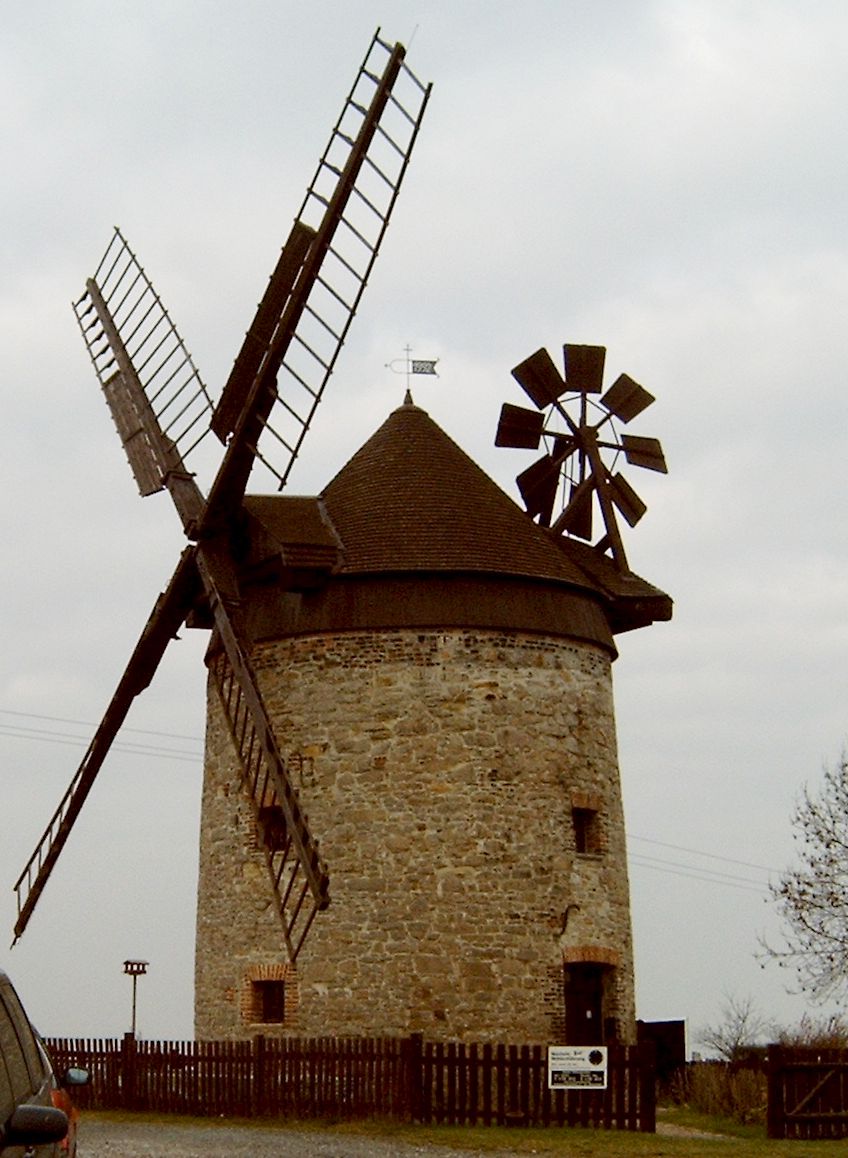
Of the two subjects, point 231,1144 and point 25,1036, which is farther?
point 231,1144

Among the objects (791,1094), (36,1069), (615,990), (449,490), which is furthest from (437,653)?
(36,1069)

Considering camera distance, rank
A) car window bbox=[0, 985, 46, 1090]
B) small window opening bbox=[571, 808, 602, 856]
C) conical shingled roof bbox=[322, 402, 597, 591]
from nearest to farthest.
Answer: car window bbox=[0, 985, 46, 1090], conical shingled roof bbox=[322, 402, 597, 591], small window opening bbox=[571, 808, 602, 856]

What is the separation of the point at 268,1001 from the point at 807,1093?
7.32m

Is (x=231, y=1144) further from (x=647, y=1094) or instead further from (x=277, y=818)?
(x=277, y=818)

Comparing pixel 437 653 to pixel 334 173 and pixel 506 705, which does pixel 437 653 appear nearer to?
pixel 506 705

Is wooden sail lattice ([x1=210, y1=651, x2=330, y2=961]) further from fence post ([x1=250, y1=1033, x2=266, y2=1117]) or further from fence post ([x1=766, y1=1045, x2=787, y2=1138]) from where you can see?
fence post ([x1=766, y1=1045, x2=787, y2=1138])

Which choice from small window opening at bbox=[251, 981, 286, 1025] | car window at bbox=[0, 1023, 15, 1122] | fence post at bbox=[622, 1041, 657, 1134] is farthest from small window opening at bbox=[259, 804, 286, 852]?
car window at bbox=[0, 1023, 15, 1122]

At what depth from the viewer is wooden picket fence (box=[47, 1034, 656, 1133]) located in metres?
20.4

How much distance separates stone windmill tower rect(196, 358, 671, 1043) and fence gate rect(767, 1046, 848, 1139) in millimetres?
3557

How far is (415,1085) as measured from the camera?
2034 cm

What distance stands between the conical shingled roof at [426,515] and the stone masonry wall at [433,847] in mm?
1016

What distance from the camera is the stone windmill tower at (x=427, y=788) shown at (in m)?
23.2

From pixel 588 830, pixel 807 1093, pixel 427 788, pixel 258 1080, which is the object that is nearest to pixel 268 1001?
pixel 258 1080

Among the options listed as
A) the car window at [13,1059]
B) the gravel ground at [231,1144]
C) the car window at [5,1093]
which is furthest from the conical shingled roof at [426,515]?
the car window at [5,1093]
